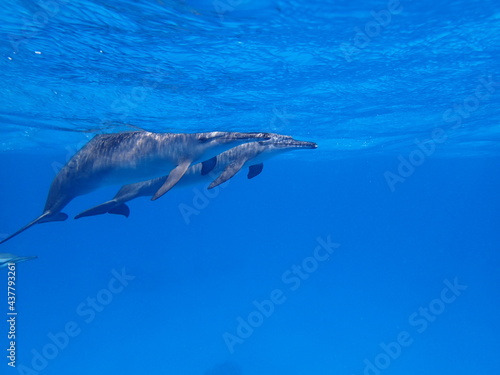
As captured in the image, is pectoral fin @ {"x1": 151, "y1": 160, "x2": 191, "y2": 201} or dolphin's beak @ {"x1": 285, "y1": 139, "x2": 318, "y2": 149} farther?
dolphin's beak @ {"x1": 285, "y1": 139, "x2": 318, "y2": 149}

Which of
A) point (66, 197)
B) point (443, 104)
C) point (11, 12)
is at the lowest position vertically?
point (66, 197)

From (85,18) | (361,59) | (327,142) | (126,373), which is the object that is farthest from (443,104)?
(126,373)

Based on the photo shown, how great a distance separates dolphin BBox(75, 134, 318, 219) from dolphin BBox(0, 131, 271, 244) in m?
0.61

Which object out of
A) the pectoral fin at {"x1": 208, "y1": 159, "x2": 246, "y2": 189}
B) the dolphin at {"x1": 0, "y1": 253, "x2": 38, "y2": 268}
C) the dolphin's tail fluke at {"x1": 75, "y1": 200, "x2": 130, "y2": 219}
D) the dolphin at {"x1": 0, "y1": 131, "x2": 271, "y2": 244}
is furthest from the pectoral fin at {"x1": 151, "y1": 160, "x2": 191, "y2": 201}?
the dolphin at {"x1": 0, "y1": 253, "x2": 38, "y2": 268}

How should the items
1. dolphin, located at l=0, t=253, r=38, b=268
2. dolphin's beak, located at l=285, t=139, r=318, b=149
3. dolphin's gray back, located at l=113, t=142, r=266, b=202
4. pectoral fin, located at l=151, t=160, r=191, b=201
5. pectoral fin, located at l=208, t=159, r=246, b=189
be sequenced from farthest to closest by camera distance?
1. dolphin's gray back, located at l=113, t=142, r=266, b=202
2. dolphin, located at l=0, t=253, r=38, b=268
3. dolphin's beak, located at l=285, t=139, r=318, b=149
4. pectoral fin, located at l=208, t=159, r=246, b=189
5. pectoral fin, located at l=151, t=160, r=191, b=201

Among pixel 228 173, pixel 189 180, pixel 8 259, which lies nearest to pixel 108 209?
pixel 189 180

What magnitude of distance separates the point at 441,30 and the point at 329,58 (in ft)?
10.8

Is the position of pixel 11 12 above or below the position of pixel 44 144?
above

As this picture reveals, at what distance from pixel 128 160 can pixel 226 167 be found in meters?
2.22

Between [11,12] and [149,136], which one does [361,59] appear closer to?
[149,136]

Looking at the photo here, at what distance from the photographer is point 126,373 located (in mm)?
29047

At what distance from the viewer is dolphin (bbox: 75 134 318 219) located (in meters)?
8.61

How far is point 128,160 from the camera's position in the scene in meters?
9.30

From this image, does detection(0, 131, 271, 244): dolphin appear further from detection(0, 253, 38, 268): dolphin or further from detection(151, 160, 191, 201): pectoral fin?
detection(0, 253, 38, 268): dolphin
